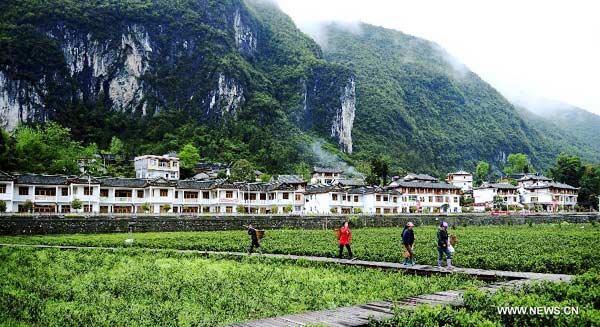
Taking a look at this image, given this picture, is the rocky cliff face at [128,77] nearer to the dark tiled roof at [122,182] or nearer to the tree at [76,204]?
the dark tiled roof at [122,182]

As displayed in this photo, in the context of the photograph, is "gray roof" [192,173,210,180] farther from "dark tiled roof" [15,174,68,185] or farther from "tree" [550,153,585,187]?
"tree" [550,153,585,187]

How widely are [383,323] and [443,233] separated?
11732mm

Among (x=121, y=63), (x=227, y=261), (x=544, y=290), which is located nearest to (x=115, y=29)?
(x=121, y=63)

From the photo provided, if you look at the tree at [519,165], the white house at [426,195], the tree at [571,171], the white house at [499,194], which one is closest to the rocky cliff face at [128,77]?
the white house at [426,195]

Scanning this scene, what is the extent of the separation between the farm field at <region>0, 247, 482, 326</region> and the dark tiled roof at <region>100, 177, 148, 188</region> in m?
56.9

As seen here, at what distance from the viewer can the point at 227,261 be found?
2498 cm

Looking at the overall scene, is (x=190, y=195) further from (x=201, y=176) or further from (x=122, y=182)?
(x=201, y=176)

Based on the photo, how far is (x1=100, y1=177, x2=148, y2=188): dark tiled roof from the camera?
79.8 metres

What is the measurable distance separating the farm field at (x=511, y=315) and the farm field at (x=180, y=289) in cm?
352

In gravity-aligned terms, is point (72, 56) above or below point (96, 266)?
above

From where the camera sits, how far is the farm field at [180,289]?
1240 centimetres

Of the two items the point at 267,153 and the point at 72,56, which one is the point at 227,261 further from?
the point at 72,56

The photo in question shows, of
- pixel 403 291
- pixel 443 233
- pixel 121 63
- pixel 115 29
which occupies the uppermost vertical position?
pixel 115 29

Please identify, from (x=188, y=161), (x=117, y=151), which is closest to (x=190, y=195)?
(x=188, y=161)
